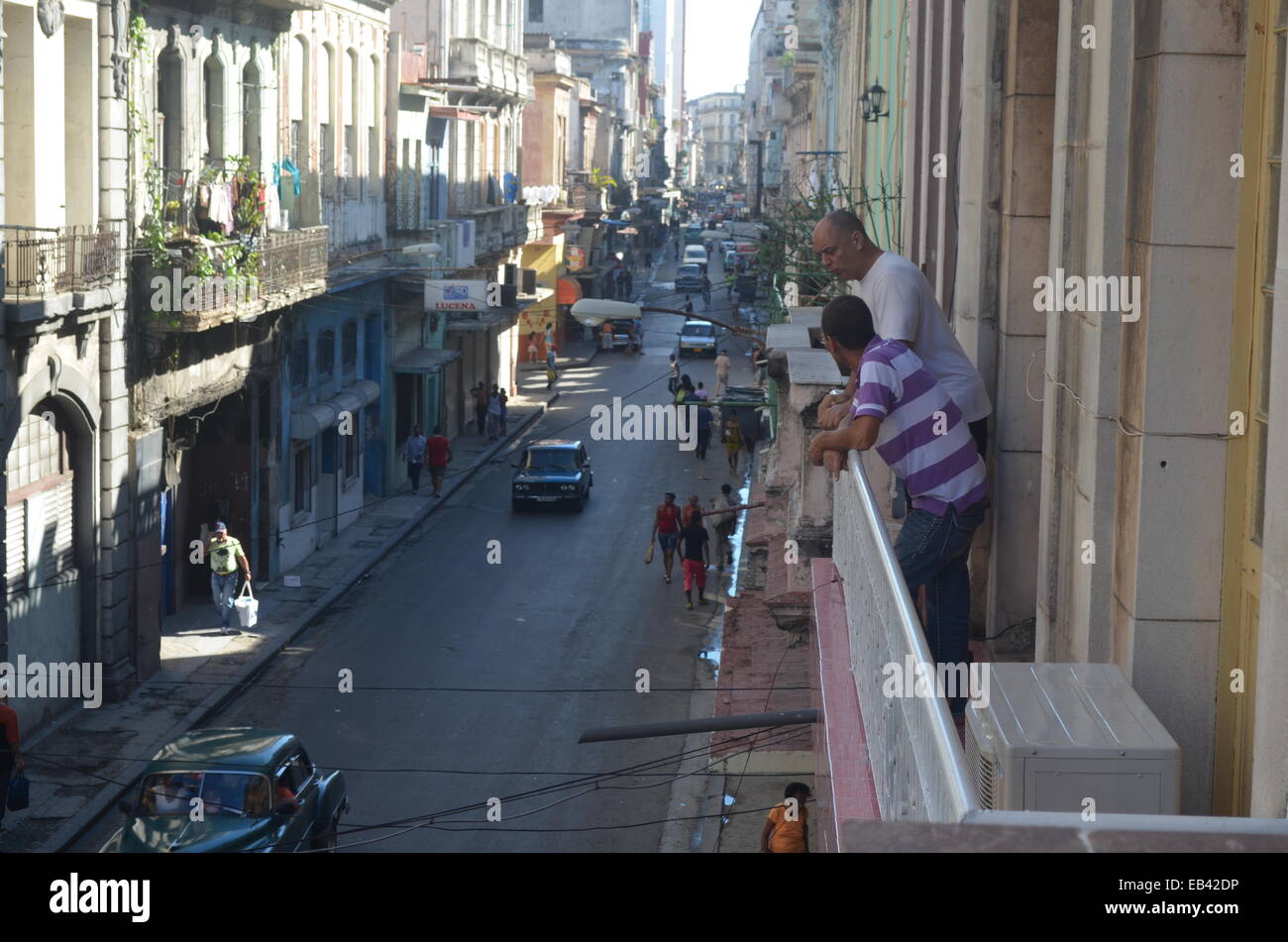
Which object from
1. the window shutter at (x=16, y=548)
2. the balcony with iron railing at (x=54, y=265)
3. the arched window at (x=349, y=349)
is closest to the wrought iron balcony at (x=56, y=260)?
the balcony with iron railing at (x=54, y=265)

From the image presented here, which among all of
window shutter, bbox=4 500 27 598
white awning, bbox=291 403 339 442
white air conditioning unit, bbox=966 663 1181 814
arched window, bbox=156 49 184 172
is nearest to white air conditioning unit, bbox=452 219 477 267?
A: white awning, bbox=291 403 339 442

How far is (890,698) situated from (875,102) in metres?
15.1

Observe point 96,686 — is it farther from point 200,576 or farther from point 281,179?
point 281,179

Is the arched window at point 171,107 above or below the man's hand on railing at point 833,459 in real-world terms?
above

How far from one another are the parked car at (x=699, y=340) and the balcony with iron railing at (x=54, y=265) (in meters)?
Answer: 42.8

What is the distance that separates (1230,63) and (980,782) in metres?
2.48

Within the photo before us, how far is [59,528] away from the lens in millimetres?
20469

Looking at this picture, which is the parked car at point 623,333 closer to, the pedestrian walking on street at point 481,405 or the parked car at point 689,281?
the parked car at point 689,281

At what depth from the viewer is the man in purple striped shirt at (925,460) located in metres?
6.91

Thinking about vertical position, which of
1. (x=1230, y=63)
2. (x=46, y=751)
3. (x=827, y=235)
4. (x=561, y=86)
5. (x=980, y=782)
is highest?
(x=561, y=86)

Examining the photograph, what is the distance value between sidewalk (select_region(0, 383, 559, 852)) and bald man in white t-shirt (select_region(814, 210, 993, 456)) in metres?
10.4

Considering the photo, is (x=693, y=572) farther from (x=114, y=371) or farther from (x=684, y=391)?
(x=684, y=391)

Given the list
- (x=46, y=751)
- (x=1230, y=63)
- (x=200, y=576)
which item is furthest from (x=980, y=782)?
(x=200, y=576)

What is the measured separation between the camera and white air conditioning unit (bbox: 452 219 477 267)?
44000 mm
